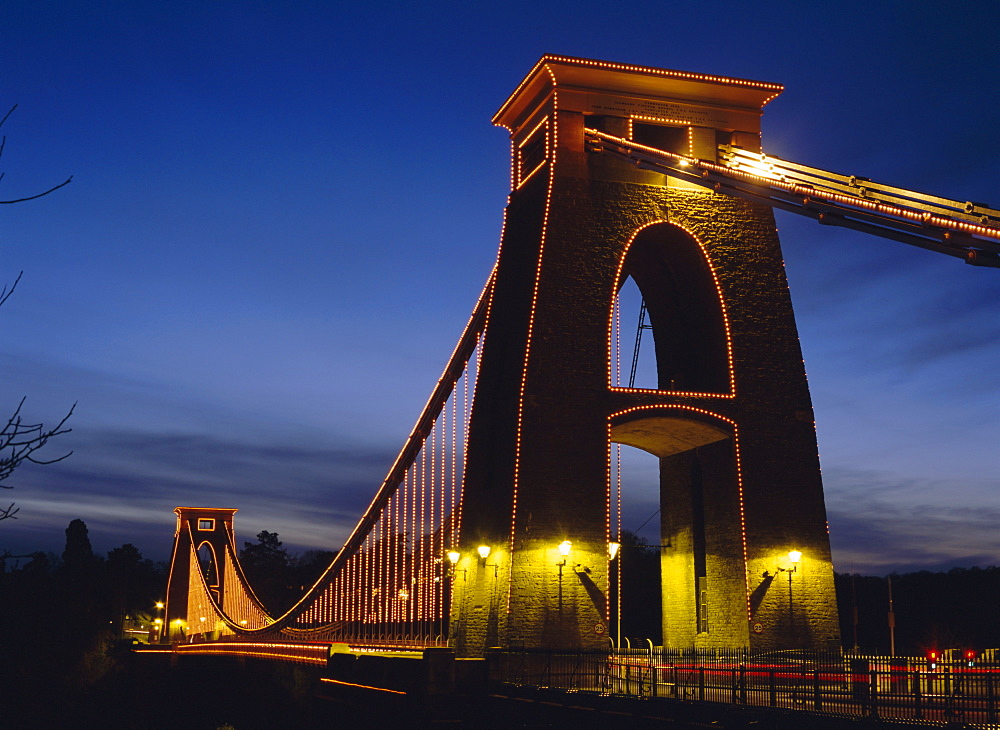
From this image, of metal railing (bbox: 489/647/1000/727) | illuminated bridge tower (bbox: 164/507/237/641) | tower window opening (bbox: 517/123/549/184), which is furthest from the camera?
illuminated bridge tower (bbox: 164/507/237/641)

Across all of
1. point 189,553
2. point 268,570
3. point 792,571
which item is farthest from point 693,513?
point 268,570

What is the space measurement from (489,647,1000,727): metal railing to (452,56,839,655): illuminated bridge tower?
245 cm

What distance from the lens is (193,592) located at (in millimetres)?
100312

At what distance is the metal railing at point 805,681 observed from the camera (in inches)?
603

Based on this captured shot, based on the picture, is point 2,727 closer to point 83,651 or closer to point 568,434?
point 568,434

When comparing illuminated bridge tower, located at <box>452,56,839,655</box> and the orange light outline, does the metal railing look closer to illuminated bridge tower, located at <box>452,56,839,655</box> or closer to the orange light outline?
illuminated bridge tower, located at <box>452,56,839,655</box>

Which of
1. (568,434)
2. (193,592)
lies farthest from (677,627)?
(193,592)

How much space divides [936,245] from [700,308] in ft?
37.9

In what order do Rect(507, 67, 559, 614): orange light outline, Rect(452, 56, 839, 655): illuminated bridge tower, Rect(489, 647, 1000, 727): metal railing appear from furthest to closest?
Rect(452, 56, 839, 655): illuminated bridge tower
Rect(507, 67, 559, 614): orange light outline
Rect(489, 647, 1000, 727): metal railing

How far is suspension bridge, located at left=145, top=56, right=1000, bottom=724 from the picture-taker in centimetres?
2812

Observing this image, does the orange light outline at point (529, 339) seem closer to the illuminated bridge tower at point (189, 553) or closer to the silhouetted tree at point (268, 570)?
the illuminated bridge tower at point (189, 553)

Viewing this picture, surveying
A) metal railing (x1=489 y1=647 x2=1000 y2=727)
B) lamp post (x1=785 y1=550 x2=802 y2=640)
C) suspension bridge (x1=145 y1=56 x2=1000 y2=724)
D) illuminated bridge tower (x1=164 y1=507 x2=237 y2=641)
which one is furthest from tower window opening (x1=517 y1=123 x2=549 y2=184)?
illuminated bridge tower (x1=164 y1=507 x2=237 y2=641)

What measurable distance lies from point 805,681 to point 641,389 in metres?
13.0

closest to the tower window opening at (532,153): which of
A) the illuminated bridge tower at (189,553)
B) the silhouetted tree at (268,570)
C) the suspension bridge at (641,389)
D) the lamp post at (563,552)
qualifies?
the suspension bridge at (641,389)
